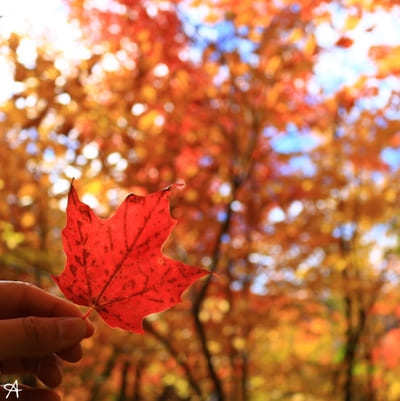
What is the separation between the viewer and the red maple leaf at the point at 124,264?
0.84 meters

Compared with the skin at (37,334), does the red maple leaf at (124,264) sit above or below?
above

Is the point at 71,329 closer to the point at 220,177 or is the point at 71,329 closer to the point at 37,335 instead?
the point at 37,335

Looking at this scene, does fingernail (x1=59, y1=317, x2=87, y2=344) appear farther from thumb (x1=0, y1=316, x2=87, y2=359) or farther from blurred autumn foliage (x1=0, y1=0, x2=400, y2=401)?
blurred autumn foliage (x1=0, y1=0, x2=400, y2=401)

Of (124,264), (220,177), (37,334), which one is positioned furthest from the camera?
(220,177)

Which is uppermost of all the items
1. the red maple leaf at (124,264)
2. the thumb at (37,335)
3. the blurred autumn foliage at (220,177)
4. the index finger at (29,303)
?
the blurred autumn foliage at (220,177)

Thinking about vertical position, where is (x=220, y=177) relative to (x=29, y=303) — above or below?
above

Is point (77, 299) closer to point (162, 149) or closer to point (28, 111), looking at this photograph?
point (28, 111)

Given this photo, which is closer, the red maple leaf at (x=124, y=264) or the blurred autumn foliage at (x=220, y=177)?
the red maple leaf at (x=124, y=264)

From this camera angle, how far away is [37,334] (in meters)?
0.74

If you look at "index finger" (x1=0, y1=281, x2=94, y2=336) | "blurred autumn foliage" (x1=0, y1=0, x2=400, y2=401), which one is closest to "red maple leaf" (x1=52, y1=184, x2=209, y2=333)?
"index finger" (x1=0, y1=281, x2=94, y2=336)

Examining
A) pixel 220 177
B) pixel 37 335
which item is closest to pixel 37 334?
pixel 37 335

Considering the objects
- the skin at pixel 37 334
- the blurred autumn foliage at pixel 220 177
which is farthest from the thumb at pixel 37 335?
the blurred autumn foliage at pixel 220 177

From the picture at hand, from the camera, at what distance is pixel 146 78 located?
13.7ft

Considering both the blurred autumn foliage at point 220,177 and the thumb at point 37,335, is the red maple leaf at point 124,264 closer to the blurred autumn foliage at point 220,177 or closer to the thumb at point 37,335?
the thumb at point 37,335
